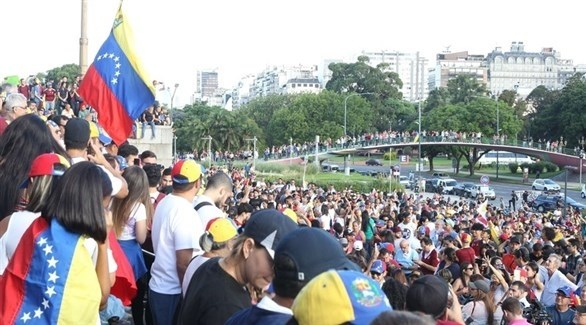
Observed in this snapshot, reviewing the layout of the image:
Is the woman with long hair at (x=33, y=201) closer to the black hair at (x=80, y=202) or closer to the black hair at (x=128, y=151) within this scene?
the black hair at (x=80, y=202)

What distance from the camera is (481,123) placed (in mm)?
88938

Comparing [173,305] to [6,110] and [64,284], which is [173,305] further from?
[6,110]

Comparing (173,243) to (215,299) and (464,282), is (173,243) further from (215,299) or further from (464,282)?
(464,282)

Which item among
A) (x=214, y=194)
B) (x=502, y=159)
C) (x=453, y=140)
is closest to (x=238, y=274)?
(x=214, y=194)

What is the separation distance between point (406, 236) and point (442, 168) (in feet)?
278

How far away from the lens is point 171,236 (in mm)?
5500

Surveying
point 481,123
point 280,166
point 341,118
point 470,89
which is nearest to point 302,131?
point 341,118

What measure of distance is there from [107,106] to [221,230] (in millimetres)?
5311

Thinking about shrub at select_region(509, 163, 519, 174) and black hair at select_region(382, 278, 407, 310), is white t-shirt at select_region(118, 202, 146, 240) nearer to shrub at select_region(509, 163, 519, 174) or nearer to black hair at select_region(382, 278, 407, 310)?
black hair at select_region(382, 278, 407, 310)

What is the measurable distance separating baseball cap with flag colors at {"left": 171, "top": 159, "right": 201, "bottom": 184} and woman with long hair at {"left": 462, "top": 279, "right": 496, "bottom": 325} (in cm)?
337

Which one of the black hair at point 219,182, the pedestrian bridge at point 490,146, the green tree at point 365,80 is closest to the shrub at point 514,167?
the pedestrian bridge at point 490,146

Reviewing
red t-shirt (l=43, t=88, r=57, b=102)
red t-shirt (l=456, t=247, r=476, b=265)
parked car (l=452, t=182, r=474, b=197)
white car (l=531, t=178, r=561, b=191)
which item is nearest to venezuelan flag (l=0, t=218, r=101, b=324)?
red t-shirt (l=456, t=247, r=476, b=265)

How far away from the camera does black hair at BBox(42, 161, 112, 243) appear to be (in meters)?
3.90

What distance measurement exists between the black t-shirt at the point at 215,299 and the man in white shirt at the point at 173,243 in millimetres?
1352
